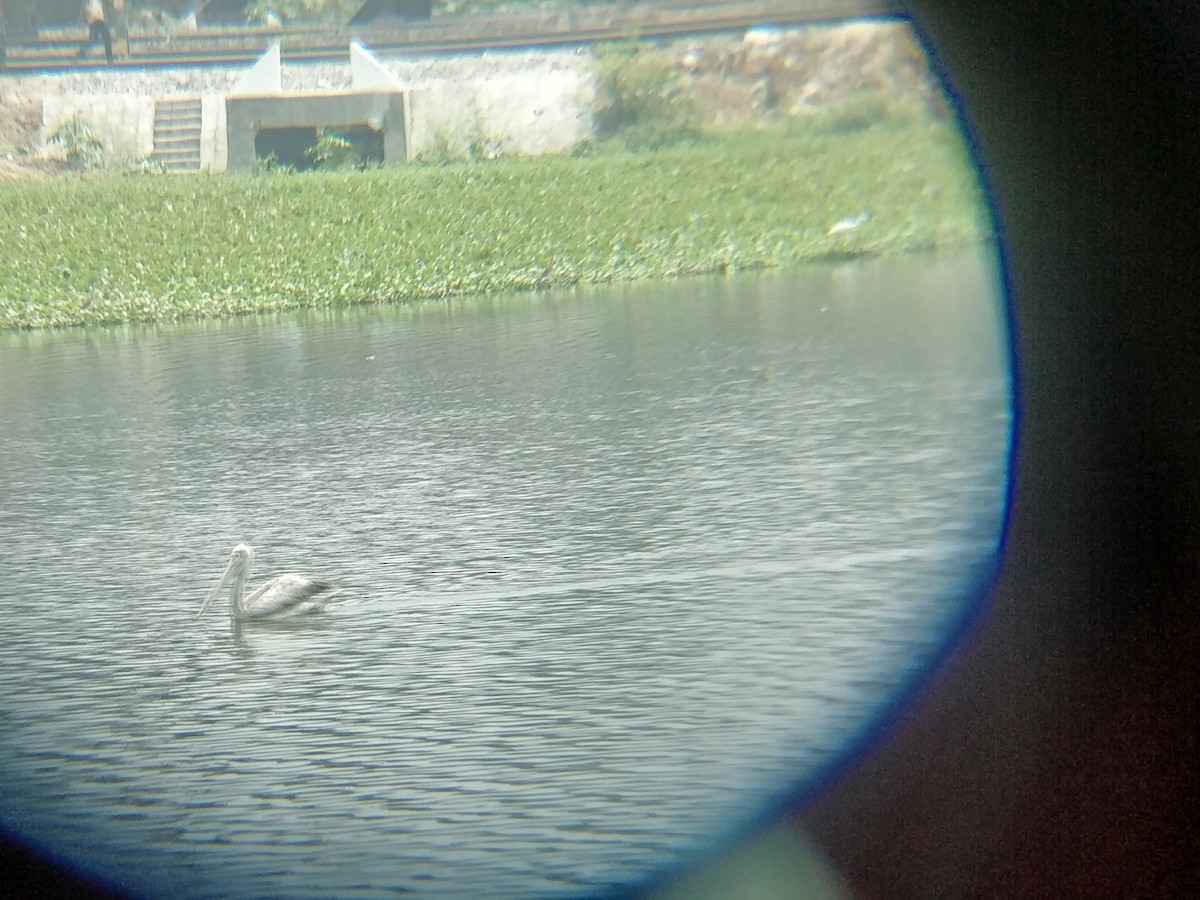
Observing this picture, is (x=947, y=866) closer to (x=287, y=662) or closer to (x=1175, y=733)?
(x=1175, y=733)

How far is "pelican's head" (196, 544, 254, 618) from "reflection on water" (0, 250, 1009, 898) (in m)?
0.22

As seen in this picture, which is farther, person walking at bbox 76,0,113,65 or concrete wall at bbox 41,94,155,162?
person walking at bbox 76,0,113,65

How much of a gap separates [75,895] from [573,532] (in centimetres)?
472

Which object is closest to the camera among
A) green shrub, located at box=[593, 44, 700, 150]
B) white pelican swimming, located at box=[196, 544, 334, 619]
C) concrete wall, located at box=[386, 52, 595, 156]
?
white pelican swimming, located at box=[196, 544, 334, 619]

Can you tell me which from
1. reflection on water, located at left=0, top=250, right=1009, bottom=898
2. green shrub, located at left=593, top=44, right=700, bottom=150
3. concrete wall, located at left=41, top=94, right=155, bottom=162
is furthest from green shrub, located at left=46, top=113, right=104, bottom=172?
reflection on water, located at left=0, top=250, right=1009, bottom=898

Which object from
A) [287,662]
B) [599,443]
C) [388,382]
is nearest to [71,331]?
[388,382]

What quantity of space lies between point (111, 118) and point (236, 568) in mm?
31827

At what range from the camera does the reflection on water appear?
589 cm

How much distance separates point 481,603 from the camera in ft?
28.0

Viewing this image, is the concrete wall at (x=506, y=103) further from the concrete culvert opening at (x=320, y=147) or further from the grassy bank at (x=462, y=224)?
the grassy bank at (x=462, y=224)

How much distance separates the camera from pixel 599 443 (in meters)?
12.9

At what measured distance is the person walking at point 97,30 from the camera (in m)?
40.2

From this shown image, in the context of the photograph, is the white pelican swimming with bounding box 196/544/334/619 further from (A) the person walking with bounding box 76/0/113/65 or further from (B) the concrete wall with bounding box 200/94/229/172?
(A) the person walking with bounding box 76/0/113/65

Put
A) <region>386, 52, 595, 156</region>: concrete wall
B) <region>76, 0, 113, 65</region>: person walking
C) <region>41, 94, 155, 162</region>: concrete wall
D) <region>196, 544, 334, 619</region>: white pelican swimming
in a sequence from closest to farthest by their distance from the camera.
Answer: <region>196, 544, 334, 619</region>: white pelican swimming → <region>41, 94, 155, 162</region>: concrete wall → <region>386, 52, 595, 156</region>: concrete wall → <region>76, 0, 113, 65</region>: person walking
